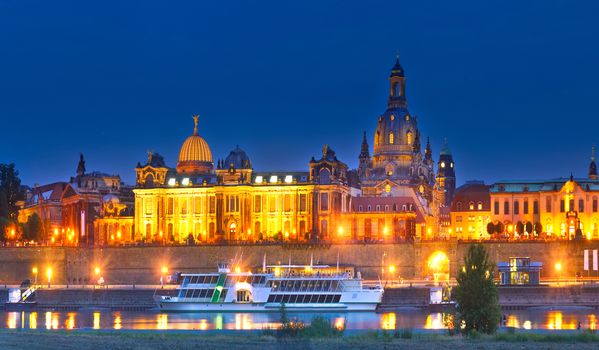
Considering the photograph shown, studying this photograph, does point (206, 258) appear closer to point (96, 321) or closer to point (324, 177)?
point (324, 177)

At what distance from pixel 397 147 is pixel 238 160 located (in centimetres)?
4002

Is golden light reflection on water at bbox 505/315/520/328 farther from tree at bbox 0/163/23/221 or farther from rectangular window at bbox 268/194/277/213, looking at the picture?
tree at bbox 0/163/23/221

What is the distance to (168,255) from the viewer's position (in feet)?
458

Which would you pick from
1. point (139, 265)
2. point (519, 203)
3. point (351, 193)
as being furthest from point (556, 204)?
point (139, 265)

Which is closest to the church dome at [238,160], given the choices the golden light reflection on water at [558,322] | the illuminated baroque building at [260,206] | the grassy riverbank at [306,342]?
the illuminated baroque building at [260,206]

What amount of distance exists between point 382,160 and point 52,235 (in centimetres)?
4984

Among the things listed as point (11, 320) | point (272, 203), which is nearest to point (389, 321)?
point (11, 320)

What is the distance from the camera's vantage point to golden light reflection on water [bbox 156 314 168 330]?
87.3 meters

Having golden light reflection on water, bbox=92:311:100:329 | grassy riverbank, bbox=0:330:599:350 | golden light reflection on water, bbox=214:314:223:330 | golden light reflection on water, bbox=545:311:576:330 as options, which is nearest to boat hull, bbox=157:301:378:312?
golden light reflection on water, bbox=214:314:223:330

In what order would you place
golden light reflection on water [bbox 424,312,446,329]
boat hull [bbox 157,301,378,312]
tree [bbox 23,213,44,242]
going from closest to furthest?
golden light reflection on water [bbox 424,312,446,329]
boat hull [bbox 157,301,378,312]
tree [bbox 23,213,44,242]

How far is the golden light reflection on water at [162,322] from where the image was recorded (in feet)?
286

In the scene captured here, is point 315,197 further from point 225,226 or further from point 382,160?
point 382,160

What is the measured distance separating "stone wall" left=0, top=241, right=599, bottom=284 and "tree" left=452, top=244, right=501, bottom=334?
Answer: 59936 mm

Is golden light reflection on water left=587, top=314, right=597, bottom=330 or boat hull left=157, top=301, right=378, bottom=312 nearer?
golden light reflection on water left=587, top=314, right=597, bottom=330
